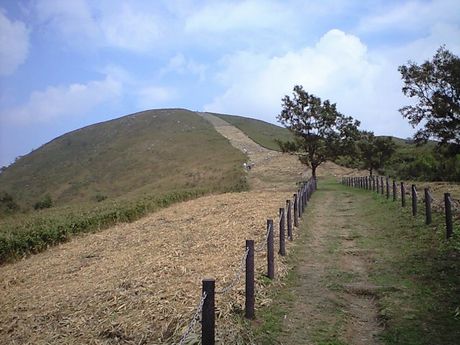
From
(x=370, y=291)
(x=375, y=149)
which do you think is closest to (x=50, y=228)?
(x=370, y=291)

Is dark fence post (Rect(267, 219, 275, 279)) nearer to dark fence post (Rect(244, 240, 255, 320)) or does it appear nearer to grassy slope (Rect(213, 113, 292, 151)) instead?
dark fence post (Rect(244, 240, 255, 320))

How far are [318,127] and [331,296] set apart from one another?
33.5m

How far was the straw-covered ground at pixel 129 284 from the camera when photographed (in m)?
7.13

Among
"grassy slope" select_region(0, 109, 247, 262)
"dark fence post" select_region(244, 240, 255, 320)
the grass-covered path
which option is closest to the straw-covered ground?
"dark fence post" select_region(244, 240, 255, 320)

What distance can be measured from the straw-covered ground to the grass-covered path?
779mm

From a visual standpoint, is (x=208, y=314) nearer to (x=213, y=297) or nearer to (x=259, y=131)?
(x=213, y=297)

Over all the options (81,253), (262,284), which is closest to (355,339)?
(262,284)

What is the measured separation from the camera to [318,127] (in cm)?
4050

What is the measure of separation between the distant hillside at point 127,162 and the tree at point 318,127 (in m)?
11.9

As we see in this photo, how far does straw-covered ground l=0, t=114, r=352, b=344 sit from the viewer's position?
7.13 meters

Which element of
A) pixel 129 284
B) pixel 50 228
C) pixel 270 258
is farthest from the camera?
pixel 50 228

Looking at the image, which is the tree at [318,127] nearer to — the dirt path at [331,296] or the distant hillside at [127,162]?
the distant hillside at [127,162]

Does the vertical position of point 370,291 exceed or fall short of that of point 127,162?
it falls short

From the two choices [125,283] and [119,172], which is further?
[119,172]
